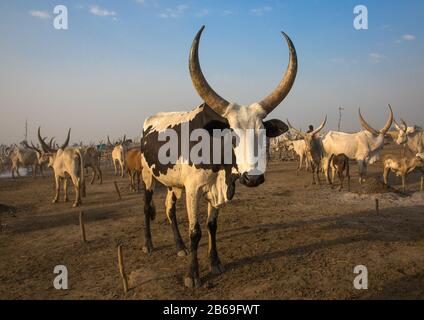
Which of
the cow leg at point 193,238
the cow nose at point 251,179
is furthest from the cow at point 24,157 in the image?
the cow nose at point 251,179

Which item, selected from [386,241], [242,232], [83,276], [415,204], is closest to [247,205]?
[242,232]

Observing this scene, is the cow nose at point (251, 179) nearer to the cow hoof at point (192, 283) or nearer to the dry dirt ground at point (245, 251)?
the dry dirt ground at point (245, 251)

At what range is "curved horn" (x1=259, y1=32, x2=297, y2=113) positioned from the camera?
425cm

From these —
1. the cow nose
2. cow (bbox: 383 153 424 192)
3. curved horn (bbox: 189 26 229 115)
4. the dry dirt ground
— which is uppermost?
curved horn (bbox: 189 26 229 115)

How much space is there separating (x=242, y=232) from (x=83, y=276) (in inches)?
139

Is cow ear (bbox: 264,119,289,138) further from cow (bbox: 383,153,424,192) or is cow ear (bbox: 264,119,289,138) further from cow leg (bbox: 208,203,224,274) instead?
cow (bbox: 383,153,424,192)

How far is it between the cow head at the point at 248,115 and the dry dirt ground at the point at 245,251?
5.93ft

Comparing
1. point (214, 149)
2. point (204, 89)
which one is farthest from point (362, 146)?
point (204, 89)

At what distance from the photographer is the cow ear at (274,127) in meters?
4.45

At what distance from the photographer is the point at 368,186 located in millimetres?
10984

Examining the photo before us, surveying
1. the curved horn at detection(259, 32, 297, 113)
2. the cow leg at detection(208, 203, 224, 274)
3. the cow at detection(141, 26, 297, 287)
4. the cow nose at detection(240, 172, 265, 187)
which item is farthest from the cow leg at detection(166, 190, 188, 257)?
the curved horn at detection(259, 32, 297, 113)

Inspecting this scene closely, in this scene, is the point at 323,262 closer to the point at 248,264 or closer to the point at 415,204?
the point at 248,264
